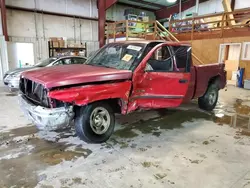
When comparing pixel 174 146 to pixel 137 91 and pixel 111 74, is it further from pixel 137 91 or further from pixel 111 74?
pixel 111 74

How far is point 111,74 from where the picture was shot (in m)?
2.92

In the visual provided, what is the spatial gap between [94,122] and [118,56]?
4.45ft

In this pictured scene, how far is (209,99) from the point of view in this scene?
5098 millimetres

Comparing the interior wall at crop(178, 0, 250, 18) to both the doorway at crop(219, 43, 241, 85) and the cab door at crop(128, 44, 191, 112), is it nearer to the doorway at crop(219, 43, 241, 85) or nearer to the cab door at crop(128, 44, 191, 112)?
the doorway at crop(219, 43, 241, 85)

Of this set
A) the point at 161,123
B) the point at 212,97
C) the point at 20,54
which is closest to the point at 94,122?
the point at 161,123

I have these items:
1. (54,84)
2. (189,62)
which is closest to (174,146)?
(189,62)

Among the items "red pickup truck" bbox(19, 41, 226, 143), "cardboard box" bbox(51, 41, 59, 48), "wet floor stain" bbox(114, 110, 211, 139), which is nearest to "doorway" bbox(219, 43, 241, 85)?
"wet floor stain" bbox(114, 110, 211, 139)

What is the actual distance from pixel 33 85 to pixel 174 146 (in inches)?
95.7

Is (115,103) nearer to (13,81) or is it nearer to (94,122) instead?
(94,122)

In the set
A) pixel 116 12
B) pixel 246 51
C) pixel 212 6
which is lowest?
pixel 246 51

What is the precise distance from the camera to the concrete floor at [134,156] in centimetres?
226

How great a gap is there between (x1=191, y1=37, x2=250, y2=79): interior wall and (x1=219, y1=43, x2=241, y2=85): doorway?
0.69ft

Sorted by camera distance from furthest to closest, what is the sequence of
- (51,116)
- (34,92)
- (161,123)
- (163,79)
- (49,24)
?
(49,24), (161,123), (163,79), (34,92), (51,116)

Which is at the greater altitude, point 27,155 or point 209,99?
point 209,99
